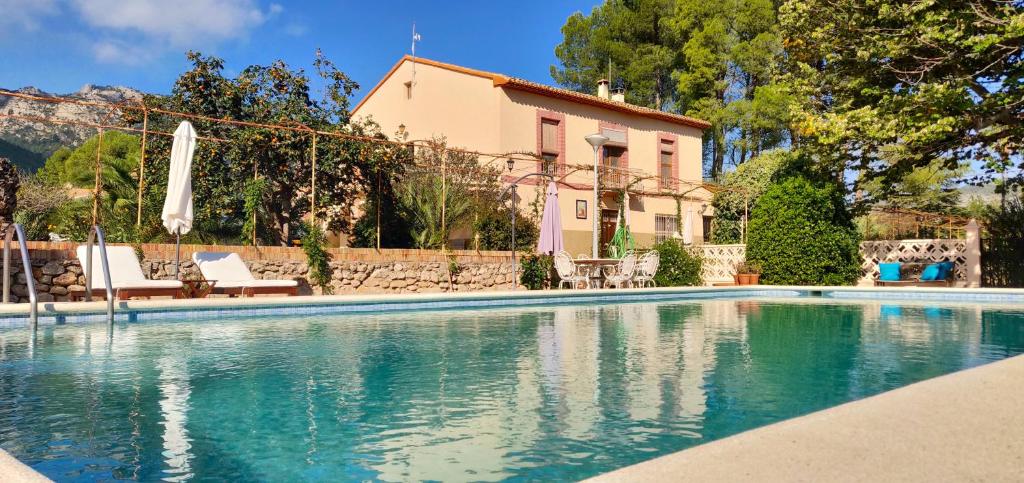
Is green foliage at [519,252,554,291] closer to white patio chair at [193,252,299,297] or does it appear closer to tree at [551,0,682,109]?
white patio chair at [193,252,299,297]

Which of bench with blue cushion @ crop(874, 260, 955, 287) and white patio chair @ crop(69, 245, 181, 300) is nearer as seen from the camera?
white patio chair @ crop(69, 245, 181, 300)

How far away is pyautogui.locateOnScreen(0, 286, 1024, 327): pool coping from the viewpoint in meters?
8.32

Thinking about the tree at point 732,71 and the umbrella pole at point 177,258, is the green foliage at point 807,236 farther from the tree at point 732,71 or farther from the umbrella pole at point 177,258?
the umbrella pole at point 177,258

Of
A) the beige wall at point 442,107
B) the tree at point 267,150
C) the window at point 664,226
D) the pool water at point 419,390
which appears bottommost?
the pool water at point 419,390

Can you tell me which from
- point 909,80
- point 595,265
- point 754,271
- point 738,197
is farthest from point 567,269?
point 738,197

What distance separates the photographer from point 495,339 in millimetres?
7156

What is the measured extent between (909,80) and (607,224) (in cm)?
1053

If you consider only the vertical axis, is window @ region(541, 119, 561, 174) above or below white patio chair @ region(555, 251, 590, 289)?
above

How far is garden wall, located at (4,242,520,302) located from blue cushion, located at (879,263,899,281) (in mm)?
9591

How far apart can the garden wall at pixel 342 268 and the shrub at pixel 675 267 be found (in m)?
3.99

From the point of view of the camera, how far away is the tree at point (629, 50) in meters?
29.8

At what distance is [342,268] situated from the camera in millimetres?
12945

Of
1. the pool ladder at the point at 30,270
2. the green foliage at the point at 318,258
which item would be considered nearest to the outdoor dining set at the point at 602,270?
the green foliage at the point at 318,258

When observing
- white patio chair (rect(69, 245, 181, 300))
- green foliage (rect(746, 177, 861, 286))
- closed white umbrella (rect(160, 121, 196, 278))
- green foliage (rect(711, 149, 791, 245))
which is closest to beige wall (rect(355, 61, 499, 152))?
green foliage (rect(746, 177, 861, 286))
